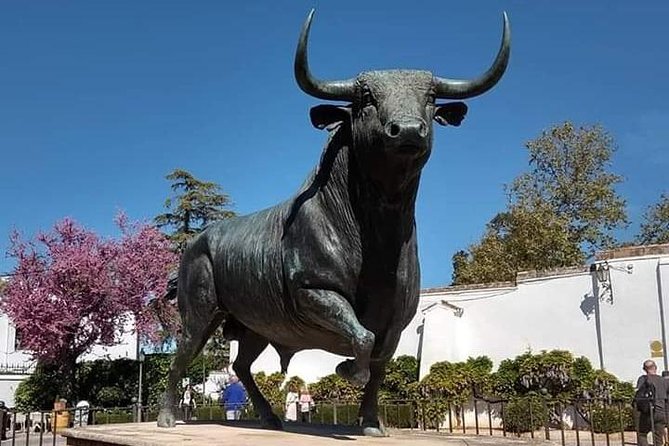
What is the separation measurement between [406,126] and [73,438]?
13.0 feet

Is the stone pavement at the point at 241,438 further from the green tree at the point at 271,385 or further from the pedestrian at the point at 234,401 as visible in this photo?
the green tree at the point at 271,385

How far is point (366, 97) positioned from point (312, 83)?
0.32 m

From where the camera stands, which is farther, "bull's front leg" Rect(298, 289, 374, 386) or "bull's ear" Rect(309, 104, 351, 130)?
"bull's ear" Rect(309, 104, 351, 130)

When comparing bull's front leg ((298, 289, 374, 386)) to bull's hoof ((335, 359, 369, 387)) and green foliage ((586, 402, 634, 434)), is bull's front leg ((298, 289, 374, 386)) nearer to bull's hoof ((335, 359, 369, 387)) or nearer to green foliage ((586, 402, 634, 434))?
bull's hoof ((335, 359, 369, 387))

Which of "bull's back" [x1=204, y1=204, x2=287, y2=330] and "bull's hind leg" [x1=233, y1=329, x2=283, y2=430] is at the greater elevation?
"bull's back" [x1=204, y1=204, x2=287, y2=330]

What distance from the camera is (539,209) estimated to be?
33.4 meters

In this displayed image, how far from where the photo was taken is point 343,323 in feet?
13.9

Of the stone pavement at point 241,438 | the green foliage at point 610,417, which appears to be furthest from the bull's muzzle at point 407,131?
the green foliage at point 610,417

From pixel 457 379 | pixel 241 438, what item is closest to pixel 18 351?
pixel 457 379

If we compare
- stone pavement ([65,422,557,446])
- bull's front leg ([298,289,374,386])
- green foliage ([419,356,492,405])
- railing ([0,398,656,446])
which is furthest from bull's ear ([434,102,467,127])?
green foliage ([419,356,492,405])

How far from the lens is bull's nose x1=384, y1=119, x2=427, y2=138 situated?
385 centimetres

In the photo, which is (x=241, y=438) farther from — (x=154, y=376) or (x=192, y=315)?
(x=154, y=376)

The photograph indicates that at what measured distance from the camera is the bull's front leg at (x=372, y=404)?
5.10 meters

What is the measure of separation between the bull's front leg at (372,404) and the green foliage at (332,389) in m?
19.1
